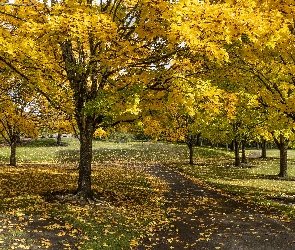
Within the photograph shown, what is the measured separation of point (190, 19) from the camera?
9.57 metres

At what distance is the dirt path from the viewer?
31.3 feet

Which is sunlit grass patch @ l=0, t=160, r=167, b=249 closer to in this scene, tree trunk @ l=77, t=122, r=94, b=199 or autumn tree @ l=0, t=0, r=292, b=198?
tree trunk @ l=77, t=122, r=94, b=199

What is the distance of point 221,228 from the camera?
11.2m

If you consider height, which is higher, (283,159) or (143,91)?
(143,91)

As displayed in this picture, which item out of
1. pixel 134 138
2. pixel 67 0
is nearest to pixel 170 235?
pixel 67 0

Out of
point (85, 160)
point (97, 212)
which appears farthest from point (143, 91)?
point (97, 212)

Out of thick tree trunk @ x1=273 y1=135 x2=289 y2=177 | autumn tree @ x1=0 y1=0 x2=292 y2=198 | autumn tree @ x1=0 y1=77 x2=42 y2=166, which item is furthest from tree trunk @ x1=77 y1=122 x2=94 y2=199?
thick tree trunk @ x1=273 y1=135 x2=289 y2=177

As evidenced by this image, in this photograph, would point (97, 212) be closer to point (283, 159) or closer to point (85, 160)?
point (85, 160)

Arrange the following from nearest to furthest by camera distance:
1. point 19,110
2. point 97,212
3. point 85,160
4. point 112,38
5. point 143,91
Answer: point 112,38 → point 97,212 → point 143,91 → point 85,160 → point 19,110

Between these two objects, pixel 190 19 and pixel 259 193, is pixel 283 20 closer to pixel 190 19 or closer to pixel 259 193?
pixel 190 19

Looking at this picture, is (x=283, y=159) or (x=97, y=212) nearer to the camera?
(x=97, y=212)

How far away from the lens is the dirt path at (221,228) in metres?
9.55

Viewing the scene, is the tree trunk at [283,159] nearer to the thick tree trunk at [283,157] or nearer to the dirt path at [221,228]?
the thick tree trunk at [283,157]

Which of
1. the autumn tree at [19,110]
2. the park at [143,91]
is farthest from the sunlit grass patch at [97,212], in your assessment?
the autumn tree at [19,110]
